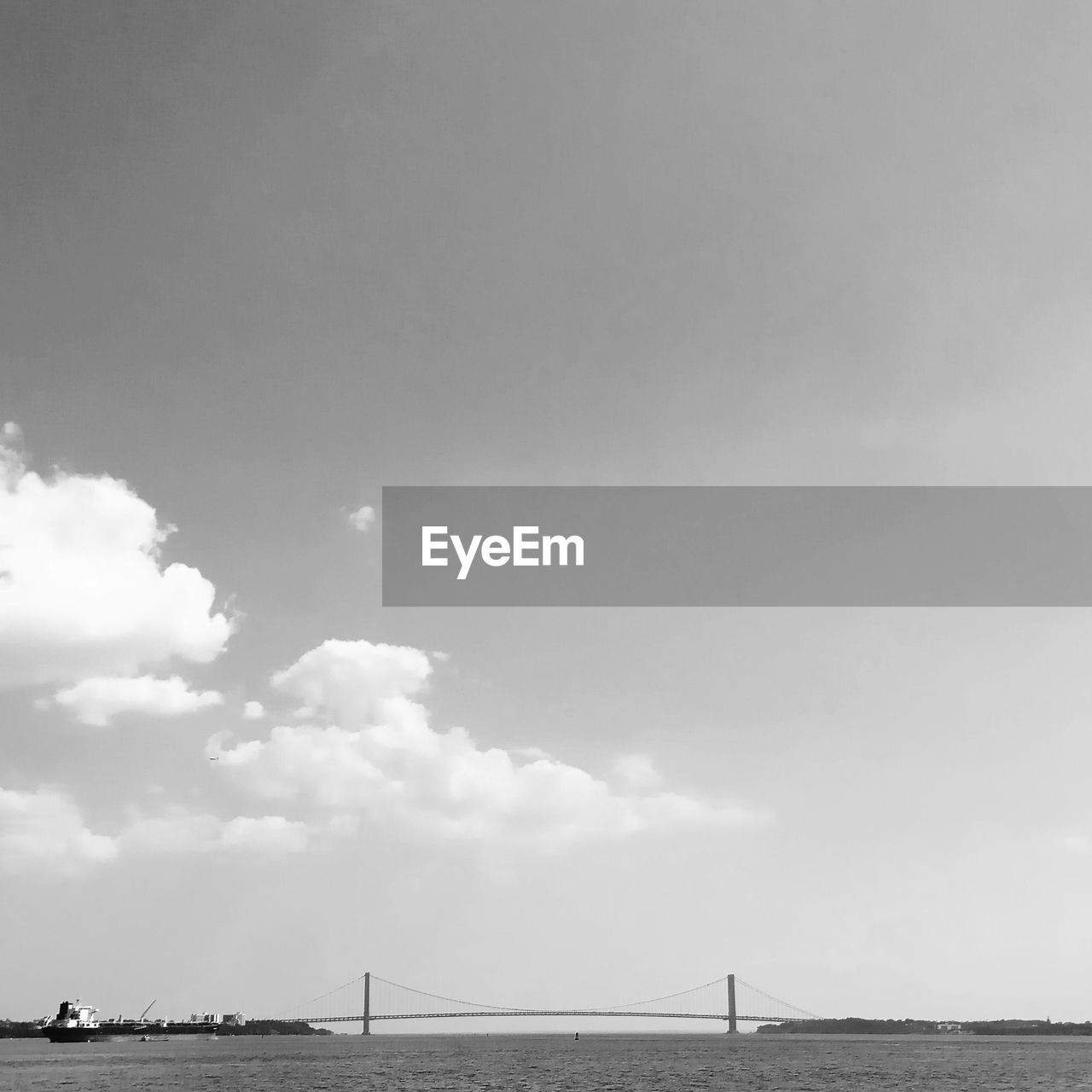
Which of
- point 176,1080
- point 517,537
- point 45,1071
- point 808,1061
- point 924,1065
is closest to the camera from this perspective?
point 517,537

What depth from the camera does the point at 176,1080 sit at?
83000 mm

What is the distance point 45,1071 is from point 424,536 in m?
83.5

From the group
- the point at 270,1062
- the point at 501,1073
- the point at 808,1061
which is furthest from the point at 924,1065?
the point at 270,1062

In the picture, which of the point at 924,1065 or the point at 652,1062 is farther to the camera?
the point at 652,1062

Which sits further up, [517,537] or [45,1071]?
[517,537]

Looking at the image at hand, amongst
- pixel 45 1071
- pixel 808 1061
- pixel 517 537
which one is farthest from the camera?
pixel 808 1061

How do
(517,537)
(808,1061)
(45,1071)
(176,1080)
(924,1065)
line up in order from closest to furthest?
(517,537)
(176,1080)
(45,1071)
(924,1065)
(808,1061)

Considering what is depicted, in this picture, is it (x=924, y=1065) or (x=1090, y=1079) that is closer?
(x=1090, y=1079)

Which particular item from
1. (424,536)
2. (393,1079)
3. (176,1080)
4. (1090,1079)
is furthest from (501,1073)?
(424,536)

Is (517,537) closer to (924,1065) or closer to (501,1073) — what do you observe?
(501,1073)

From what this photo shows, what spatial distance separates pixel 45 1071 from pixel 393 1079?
110 ft

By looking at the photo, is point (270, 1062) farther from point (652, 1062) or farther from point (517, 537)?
point (517, 537)

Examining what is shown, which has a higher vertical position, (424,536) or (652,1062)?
(424,536)

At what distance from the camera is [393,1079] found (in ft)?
279
